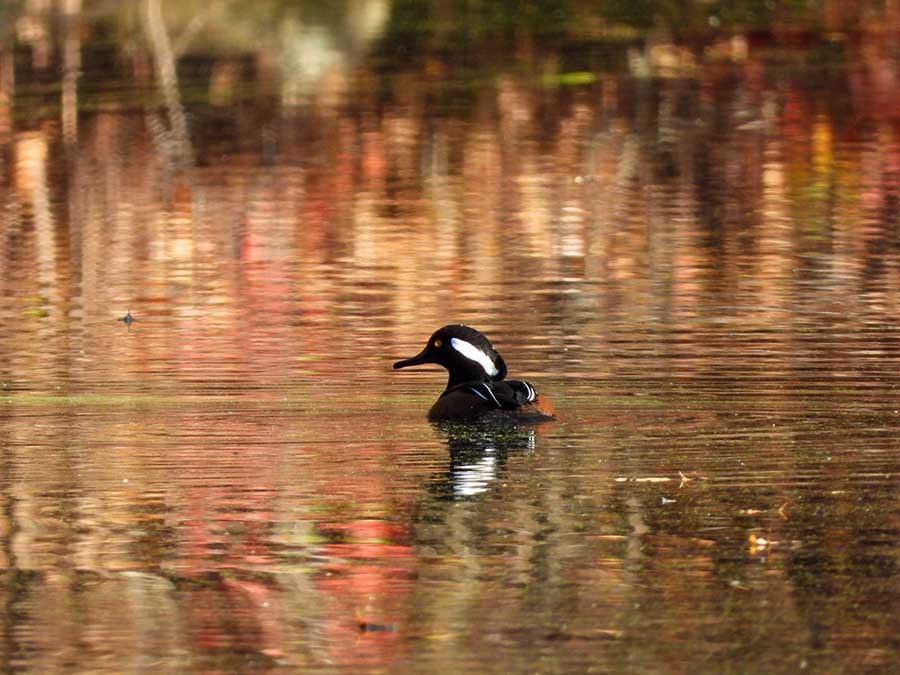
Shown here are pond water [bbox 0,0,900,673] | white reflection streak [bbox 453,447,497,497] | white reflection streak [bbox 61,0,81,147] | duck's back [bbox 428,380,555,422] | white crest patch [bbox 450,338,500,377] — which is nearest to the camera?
pond water [bbox 0,0,900,673]

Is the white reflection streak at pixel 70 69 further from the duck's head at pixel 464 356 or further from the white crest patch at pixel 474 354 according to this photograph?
the white crest patch at pixel 474 354

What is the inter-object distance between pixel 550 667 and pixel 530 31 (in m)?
25.1

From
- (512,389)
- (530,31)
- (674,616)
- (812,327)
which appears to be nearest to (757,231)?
(812,327)

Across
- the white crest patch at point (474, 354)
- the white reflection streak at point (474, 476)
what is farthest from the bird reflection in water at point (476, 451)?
the white crest patch at point (474, 354)

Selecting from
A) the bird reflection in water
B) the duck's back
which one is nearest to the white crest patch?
the duck's back

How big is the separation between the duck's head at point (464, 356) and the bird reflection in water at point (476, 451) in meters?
0.68

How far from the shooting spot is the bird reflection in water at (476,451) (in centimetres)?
943

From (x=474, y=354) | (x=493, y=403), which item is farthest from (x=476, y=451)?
(x=474, y=354)

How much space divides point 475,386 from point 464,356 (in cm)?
69

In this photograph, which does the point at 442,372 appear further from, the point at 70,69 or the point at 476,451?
the point at 70,69

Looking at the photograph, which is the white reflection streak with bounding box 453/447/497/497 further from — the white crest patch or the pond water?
the white crest patch

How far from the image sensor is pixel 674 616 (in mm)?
7285

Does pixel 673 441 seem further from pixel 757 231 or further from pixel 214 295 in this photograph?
pixel 757 231

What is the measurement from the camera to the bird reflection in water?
30.9 feet
